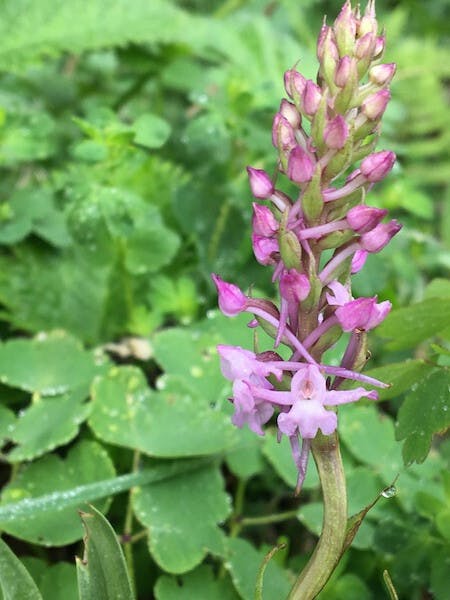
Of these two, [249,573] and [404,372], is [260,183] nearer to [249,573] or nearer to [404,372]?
[404,372]

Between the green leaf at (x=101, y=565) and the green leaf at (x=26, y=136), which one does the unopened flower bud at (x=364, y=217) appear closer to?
the green leaf at (x=101, y=565)

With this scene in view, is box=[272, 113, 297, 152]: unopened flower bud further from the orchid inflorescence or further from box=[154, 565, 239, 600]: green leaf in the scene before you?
box=[154, 565, 239, 600]: green leaf

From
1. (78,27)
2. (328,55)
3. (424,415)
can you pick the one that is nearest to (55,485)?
(424,415)

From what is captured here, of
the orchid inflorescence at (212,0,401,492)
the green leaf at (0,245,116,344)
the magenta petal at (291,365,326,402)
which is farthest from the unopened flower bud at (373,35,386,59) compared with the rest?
the green leaf at (0,245,116,344)

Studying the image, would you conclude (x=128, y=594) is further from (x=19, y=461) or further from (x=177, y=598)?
(x=19, y=461)

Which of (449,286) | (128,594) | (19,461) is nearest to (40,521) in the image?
(19,461)

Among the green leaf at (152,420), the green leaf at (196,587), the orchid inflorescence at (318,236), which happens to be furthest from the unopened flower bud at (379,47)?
the green leaf at (196,587)
